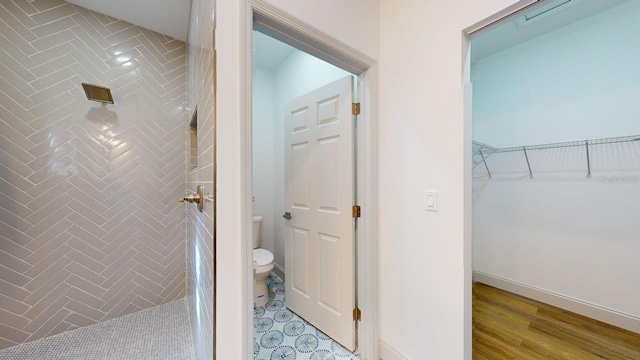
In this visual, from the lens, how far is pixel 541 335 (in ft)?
5.79

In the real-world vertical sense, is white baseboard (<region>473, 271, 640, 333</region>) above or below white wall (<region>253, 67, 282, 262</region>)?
below

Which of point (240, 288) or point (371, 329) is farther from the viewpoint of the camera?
point (371, 329)

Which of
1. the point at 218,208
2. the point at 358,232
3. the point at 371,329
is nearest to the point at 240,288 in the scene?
the point at 218,208

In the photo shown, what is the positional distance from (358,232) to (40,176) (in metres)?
2.35

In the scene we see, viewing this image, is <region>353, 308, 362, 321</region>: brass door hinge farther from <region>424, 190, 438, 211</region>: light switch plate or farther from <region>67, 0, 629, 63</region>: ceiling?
<region>67, 0, 629, 63</region>: ceiling

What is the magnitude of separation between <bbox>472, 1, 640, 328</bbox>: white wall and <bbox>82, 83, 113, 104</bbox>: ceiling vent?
3695 mm

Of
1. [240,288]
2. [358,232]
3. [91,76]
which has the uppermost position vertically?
[91,76]

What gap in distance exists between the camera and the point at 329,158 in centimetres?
175

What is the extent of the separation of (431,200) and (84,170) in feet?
8.49

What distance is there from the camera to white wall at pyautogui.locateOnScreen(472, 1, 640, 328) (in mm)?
1840

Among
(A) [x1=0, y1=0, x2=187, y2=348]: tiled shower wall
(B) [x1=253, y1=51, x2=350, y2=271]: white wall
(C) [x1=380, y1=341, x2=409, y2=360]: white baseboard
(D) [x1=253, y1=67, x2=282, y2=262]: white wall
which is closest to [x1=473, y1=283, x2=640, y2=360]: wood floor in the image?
(C) [x1=380, y1=341, x2=409, y2=360]: white baseboard

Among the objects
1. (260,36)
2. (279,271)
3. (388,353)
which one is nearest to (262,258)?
(279,271)

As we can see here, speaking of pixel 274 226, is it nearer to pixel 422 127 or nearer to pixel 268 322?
pixel 268 322

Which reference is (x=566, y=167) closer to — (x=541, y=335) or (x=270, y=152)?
(x=541, y=335)
